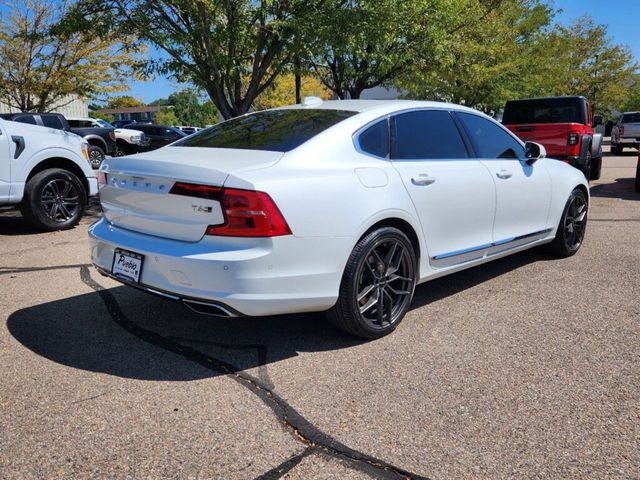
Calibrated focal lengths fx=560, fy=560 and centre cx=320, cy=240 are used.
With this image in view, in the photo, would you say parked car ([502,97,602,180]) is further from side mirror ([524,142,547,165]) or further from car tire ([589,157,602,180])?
side mirror ([524,142,547,165])

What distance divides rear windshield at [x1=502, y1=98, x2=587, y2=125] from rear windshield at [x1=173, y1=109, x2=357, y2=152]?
851 cm

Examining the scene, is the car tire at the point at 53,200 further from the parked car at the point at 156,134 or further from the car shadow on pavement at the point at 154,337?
the parked car at the point at 156,134

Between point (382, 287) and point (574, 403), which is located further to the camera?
point (382, 287)

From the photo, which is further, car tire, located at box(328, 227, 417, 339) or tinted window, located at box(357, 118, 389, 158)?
tinted window, located at box(357, 118, 389, 158)

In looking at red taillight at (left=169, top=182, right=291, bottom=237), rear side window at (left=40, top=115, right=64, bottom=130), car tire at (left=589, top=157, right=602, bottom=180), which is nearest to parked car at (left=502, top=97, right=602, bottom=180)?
car tire at (left=589, top=157, right=602, bottom=180)

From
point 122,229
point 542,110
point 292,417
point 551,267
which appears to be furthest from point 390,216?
point 542,110

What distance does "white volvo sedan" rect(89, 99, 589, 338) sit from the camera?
306 cm

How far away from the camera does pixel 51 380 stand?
3090mm

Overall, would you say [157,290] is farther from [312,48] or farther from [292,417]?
[312,48]

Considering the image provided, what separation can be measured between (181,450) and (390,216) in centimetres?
192

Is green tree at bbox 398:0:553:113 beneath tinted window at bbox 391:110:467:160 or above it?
above

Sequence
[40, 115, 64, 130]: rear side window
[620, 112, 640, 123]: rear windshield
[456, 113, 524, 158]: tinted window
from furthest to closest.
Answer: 1. [620, 112, 640, 123]: rear windshield
2. [40, 115, 64, 130]: rear side window
3. [456, 113, 524, 158]: tinted window

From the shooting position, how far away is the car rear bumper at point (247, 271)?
3.03 metres

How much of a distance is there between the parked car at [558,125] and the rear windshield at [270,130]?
7.52m
